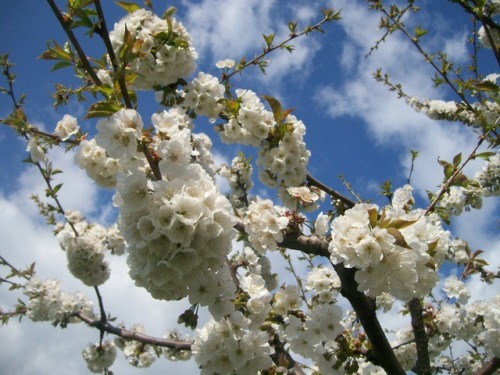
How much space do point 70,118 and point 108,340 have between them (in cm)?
597

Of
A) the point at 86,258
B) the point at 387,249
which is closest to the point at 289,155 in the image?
the point at 387,249

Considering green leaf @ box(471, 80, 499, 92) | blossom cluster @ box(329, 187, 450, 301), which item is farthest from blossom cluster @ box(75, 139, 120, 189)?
green leaf @ box(471, 80, 499, 92)

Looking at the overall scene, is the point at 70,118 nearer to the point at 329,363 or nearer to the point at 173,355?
the point at 329,363

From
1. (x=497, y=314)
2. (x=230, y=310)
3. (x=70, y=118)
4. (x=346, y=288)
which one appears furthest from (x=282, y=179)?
(x=497, y=314)

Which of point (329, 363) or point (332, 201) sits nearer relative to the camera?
point (329, 363)

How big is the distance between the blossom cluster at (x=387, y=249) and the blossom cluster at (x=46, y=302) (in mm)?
6265

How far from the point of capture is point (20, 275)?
634cm

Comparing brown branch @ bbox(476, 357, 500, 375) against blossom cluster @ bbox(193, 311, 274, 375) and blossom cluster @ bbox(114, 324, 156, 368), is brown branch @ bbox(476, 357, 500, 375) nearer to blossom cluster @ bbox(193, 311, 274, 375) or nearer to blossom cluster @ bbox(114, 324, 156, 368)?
blossom cluster @ bbox(193, 311, 274, 375)

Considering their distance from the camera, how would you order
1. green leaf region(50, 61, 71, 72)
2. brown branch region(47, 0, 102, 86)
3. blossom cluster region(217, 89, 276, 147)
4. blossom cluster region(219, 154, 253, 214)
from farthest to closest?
blossom cluster region(219, 154, 253, 214) < blossom cluster region(217, 89, 276, 147) < green leaf region(50, 61, 71, 72) < brown branch region(47, 0, 102, 86)

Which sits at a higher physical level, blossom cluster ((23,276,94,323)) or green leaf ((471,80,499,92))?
blossom cluster ((23,276,94,323))

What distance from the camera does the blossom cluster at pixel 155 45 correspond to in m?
3.23

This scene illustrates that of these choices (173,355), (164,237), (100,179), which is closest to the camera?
(164,237)

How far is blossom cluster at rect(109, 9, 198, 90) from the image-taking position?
323 centimetres

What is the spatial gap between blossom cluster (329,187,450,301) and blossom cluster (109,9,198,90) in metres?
2.19
